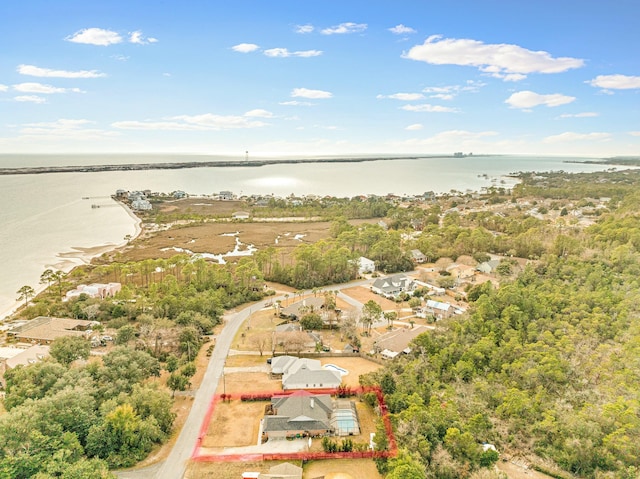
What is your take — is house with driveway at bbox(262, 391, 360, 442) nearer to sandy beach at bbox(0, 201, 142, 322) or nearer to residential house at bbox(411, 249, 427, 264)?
sandy beach at bbox(0, 201, 142, 322)

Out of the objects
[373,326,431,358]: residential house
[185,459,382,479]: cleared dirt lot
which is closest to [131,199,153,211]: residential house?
[373,326,431,358]: residential house

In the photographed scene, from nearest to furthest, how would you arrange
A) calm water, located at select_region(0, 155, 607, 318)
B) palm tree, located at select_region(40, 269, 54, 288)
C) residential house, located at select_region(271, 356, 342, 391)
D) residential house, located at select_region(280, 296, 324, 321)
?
residential house, located at select_region(271, 356, 342, 391) → residential house, located at select_region(280, 296, 324, 321) → palm tree, located at select_region(40, 269, 54, 288) → calm water, located at select_region(0, 155, 607, 318)

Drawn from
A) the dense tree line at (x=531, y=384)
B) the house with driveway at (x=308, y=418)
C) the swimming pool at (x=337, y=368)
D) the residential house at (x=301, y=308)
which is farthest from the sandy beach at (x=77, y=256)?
the dense tree line at (x=531, y=384)

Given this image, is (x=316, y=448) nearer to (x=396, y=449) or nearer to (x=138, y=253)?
(x=396, y=449)

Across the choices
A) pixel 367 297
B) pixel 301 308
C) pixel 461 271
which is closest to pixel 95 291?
pixel 301 308

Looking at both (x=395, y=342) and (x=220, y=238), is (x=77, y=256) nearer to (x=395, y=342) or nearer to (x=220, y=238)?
(x=220, y=238)

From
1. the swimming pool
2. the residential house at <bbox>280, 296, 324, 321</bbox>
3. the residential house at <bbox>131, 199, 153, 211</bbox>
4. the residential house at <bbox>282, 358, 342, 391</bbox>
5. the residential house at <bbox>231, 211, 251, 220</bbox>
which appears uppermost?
the residential house at <bbox>131, 199, 153, 211</bbox>
